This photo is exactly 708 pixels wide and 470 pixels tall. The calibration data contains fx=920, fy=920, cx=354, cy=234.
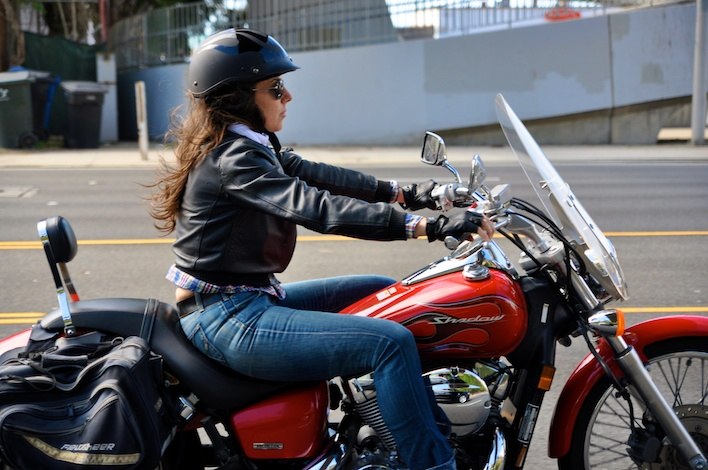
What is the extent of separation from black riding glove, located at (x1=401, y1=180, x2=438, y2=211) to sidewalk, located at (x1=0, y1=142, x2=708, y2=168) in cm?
1287

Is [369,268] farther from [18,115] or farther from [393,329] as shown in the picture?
[18,115]

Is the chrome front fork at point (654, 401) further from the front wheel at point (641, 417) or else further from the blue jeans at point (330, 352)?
the blue jeans at point (330, 352)

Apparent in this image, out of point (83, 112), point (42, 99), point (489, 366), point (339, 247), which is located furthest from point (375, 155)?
point (489, 366)

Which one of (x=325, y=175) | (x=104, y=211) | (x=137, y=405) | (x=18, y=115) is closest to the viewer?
(x=137, y=405)

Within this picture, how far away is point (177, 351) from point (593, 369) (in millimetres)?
1389

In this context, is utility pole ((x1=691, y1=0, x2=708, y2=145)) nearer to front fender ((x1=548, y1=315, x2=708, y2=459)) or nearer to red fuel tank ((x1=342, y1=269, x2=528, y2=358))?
front fender ((x1=548, y1=315, x2=708, y2=459))

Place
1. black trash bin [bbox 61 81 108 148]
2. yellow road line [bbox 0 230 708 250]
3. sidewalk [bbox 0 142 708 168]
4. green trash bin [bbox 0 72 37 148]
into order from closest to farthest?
yellow road line [bbox 0 230 708 250] → sidewalk [bbox 0 142 708 168] → green trash bin [bbox 0 72 37 148] → black trash bin [bbox 61 81 108 148]

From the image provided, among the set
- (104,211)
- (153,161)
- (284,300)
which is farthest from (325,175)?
(153,161)

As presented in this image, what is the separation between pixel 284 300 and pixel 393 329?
0.64 meters

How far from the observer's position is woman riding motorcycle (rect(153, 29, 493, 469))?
283 centimetres

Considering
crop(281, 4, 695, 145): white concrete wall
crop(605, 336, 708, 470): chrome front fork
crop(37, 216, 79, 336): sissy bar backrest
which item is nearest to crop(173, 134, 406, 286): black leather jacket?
crop(37, 216, 79, 336): sissy bar backrest

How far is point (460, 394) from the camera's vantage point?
2938 mm

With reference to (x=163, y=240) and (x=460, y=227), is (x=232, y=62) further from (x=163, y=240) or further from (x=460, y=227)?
(x=163, y=240)

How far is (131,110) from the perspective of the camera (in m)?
24.3
